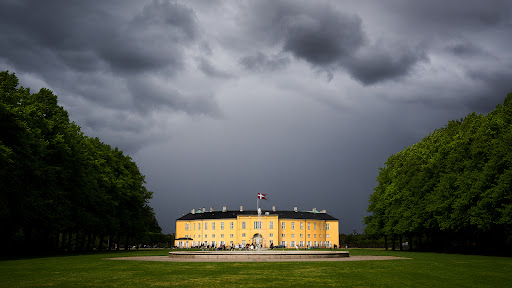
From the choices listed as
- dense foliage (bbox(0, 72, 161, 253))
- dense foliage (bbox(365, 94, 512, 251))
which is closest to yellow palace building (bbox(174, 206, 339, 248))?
dense foliage (bbox(365, 94, 512, 251))

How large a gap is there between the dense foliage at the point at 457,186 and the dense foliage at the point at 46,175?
4238cm

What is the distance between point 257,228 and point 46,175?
269 ft

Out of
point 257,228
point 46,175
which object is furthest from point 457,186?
point 257,228

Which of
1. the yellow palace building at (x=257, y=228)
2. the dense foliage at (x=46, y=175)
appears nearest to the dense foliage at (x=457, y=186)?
the dense foliage at (x=46, y=175)

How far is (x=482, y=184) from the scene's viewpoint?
44062 mm

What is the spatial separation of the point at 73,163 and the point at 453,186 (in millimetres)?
44301

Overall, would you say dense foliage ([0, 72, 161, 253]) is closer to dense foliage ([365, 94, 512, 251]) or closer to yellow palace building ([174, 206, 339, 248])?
dense foliage ([365, 94, 512, 251])

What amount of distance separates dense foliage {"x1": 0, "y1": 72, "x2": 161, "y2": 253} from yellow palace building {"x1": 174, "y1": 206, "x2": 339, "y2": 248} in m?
55.5

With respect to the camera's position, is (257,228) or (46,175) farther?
(257,228)

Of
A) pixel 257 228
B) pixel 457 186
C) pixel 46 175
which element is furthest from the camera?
pixel 257 228

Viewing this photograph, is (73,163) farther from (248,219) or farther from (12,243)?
(248,219)

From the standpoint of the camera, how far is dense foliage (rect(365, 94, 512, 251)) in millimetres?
43094

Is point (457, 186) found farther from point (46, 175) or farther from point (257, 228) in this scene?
point (257, 228)

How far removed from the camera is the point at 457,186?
1984 inches
